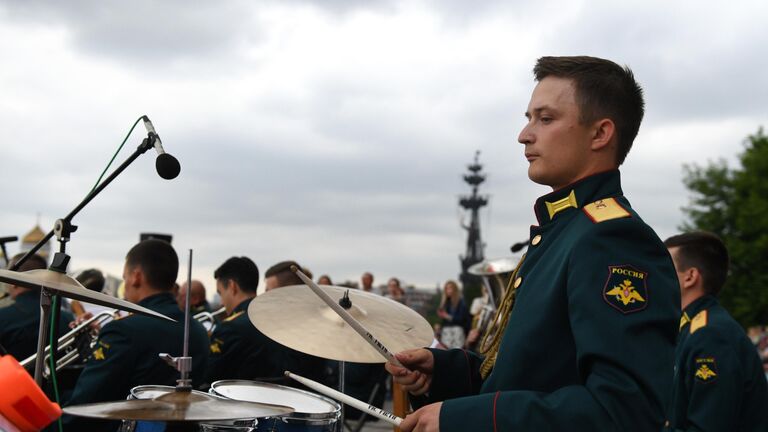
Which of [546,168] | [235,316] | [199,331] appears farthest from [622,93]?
[235,316]

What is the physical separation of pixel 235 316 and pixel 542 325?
576 cm

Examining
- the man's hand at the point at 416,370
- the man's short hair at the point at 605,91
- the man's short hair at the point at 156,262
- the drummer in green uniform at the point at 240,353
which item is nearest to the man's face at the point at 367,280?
the drummer in green uniform at the point at 240,353

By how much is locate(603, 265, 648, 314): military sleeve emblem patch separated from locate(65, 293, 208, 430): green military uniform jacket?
3819 millimetres

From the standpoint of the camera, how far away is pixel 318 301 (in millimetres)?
4434

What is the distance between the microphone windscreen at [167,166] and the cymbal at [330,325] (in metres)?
1.16

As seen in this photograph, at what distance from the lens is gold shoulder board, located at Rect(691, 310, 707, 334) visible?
16.0ft

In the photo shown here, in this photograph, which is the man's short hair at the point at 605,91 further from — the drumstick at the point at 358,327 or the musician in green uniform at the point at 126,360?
the musician in green uniform at the point at 126,360

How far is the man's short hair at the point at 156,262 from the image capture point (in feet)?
21.4

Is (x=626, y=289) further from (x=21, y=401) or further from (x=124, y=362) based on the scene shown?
(x=124, y=362)

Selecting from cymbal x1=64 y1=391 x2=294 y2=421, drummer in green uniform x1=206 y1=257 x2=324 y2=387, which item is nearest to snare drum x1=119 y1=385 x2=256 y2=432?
cymbal x1=64 y1=391 x2=294 y2=421

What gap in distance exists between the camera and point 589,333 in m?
2.38

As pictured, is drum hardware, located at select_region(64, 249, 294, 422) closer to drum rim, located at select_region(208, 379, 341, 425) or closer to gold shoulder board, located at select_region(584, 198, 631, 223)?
drum rim, located at select_region(208, 379, 341, 425)

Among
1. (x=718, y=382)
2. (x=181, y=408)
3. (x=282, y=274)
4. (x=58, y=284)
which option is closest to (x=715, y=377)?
(x=718, y=382)

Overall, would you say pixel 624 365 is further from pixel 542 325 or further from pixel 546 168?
pixel 546 168
